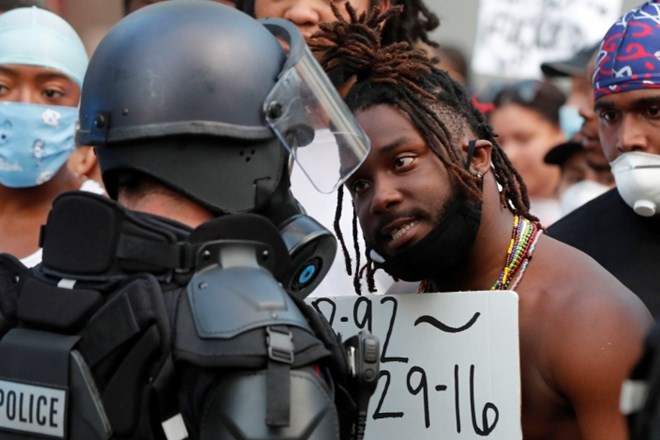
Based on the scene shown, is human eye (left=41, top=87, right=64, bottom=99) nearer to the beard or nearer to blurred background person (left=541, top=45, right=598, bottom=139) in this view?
the beard

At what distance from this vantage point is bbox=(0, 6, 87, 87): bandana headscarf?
5.91m

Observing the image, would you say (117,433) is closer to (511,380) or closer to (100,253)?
(100,253)

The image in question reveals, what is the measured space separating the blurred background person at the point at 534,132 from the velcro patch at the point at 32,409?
648 centimetres

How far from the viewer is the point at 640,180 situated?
471cm

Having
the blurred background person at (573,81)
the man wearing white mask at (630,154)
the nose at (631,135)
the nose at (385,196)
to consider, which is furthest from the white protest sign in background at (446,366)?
the blurred background person at (573,81)

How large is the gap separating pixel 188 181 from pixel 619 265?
2008mm

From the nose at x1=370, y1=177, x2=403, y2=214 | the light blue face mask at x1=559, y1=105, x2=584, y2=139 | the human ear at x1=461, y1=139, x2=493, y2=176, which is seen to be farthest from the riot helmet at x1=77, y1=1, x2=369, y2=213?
the light blue face mask at x1=559, y1=105, x2=584, y2=139

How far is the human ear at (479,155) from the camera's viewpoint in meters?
4.21

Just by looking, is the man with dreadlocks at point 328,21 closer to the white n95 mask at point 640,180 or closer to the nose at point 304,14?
the nose at point 304,14

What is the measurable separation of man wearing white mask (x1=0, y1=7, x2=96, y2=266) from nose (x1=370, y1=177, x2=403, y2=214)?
217cm

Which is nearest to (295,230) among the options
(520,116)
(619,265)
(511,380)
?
(511,380)

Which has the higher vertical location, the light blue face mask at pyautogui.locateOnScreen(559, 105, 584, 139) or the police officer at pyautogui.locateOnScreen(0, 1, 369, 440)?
the light blue face mask at pyautogui.locateOnScreen(559, 105, 584, 139)

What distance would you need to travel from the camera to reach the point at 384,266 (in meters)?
4.16

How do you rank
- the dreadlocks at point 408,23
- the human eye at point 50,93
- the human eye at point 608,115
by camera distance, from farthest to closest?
the human eye at point 50,93, the dreadlocks at point 408,23, the human eye at point 608,115
